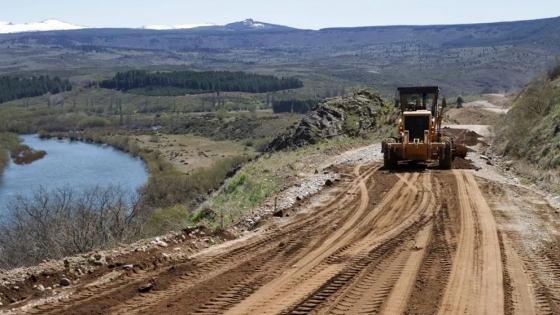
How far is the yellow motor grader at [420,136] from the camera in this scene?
66.7 ft

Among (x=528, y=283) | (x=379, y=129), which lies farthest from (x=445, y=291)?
(x=379, y=129)

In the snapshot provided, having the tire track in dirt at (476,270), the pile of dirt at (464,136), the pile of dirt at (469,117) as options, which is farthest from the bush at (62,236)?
the pile of dirt at (469,117)

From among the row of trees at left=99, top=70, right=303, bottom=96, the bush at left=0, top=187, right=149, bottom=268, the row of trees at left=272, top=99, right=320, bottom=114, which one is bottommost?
the row of trees at left=272, top=99, right=320, bottom=114

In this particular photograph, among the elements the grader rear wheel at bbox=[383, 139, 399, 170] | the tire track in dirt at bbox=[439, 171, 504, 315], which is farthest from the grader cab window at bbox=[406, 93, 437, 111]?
the tire track in dirt at bbox=[439, 171, 504, 315]

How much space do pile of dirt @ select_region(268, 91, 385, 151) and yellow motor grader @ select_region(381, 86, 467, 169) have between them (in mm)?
12532

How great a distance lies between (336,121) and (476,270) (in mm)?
28025

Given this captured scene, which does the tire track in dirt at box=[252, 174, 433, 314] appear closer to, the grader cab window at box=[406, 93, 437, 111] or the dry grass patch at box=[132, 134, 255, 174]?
the grader cab window at box=[406, 93, 437, 111]

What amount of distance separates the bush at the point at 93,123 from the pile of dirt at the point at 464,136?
9994cm

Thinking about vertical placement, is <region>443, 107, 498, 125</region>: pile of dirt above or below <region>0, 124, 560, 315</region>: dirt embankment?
below

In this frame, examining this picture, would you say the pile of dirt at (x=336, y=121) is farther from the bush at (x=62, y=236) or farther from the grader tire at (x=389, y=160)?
the bush at (x=62, y=236)

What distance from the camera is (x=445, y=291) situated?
28.0 ft

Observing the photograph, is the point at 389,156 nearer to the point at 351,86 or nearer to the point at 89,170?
the point at 89,170

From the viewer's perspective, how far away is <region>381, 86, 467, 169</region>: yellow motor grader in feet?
66.7

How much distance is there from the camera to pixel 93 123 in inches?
4921
